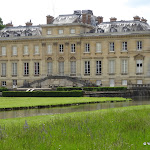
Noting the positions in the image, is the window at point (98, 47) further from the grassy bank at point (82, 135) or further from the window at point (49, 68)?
the grassy bank at point (82, 135)

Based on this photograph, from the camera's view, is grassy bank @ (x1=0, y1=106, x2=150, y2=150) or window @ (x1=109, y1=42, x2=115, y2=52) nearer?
grassy bank @ (x1=0, y1=106, x2=150, y2=150)

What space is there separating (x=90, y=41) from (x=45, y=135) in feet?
165

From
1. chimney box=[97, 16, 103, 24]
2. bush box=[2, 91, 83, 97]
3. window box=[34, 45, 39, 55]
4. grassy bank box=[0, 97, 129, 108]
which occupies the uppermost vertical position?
chimney box=[97, 16, 103, 24]

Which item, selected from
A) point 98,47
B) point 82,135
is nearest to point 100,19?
point 98,47

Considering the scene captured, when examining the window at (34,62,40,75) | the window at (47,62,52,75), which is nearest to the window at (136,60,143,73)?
the window at (47,62,52,75)

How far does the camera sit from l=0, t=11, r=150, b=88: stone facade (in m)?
62.2

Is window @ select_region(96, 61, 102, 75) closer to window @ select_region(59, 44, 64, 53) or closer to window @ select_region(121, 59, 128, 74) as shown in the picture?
window @ select_region(121, 59, 128, 74)

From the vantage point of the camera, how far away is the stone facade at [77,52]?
62219 mm

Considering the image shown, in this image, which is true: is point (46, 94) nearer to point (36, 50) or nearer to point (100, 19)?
point (36, 50)

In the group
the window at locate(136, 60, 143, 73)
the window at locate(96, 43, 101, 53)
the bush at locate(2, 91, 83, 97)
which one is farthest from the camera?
the window at locate(96, 43, 101, 53)

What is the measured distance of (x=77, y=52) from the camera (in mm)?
65062

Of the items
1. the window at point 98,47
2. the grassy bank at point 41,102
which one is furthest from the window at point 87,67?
the grassy bank at point 41,102

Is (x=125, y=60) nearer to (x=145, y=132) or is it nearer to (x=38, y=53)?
(x=38, y=53)

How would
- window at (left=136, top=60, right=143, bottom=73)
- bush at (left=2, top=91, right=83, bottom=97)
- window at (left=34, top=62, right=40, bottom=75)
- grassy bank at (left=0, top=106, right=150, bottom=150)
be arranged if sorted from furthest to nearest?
window at (left=34, top=62, right=40, bottom=75)
window at (left=136, top=60, right=143, bottom=73)
bush at (left=2, top=91, right=83, bottom=97)
grassy bank at (left=0, top=106, right=150, bottom=150)
